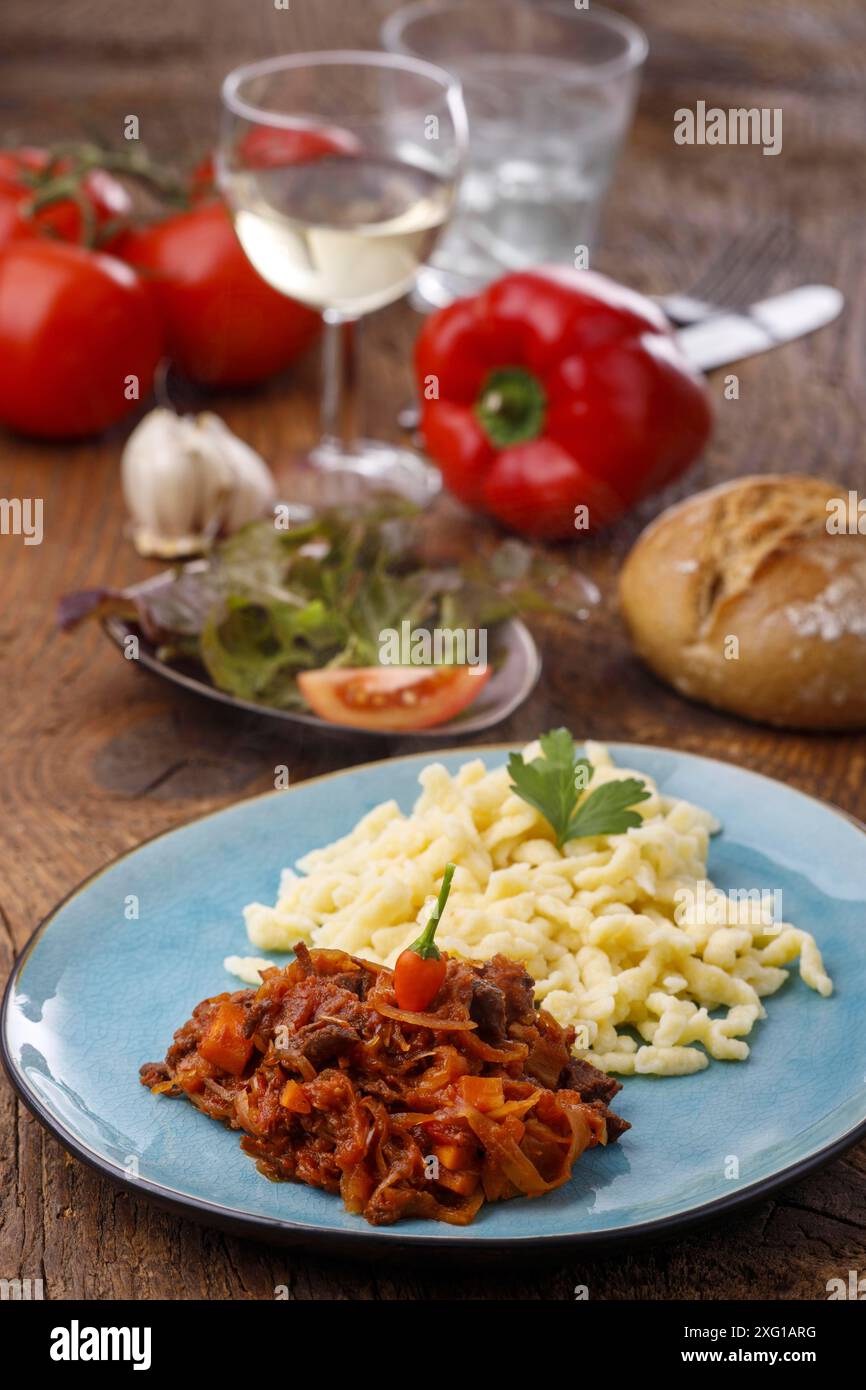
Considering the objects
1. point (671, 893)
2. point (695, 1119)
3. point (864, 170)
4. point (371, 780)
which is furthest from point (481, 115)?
point (695, 1119)

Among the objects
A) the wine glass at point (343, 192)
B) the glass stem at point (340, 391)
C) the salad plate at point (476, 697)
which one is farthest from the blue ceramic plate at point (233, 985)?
the glass stem at point (340, 391)

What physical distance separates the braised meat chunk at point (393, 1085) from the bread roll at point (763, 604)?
3.22 feet

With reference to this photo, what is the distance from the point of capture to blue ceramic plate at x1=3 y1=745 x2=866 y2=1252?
1.48m

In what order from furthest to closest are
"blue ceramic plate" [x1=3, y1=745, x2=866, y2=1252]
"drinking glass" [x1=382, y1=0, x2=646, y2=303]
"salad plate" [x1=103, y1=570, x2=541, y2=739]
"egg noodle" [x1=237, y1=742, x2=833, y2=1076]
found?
"drinking glass" [x1=382, y1=0, x2=646, y2=303], "salad plate" [x1=103, y1=570, x2=541, y2=739], "egg noodle" [x1=237, y1=742, x2=833, y2=1076], "blue ceramic plate" [x1=3, y1=745, x2=866, y2=1252]

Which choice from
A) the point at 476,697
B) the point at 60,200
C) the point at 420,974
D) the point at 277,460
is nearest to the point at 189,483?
the point at 277,460

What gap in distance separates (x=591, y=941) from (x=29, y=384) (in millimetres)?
1945

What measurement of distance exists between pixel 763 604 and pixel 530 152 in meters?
1.70

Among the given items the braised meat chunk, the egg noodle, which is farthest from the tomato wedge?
the braised meat chunk

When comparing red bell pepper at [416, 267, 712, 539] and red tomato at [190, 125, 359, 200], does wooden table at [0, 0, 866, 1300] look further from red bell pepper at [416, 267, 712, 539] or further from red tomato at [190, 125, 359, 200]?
red tomato at [190, 125, 359, 200]

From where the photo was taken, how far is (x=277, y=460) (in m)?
3.34

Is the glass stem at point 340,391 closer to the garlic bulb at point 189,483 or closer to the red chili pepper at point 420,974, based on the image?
the garlic bulb at point 189,483

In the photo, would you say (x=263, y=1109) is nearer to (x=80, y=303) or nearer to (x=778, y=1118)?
(x=778, y=1118)

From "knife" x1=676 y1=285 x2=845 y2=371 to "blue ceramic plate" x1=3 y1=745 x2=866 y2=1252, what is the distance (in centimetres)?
150

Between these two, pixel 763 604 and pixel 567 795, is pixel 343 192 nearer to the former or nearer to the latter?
pixel 763 604
